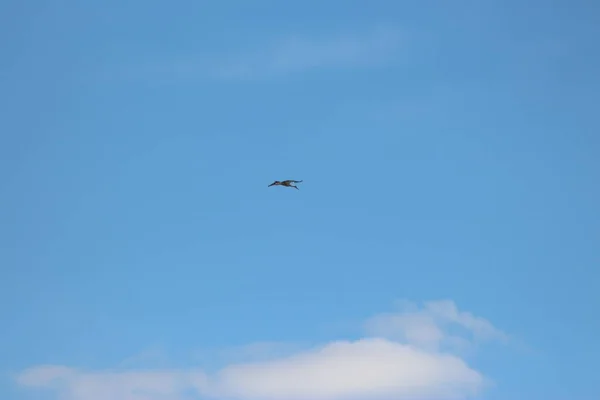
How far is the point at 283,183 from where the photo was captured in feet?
480
